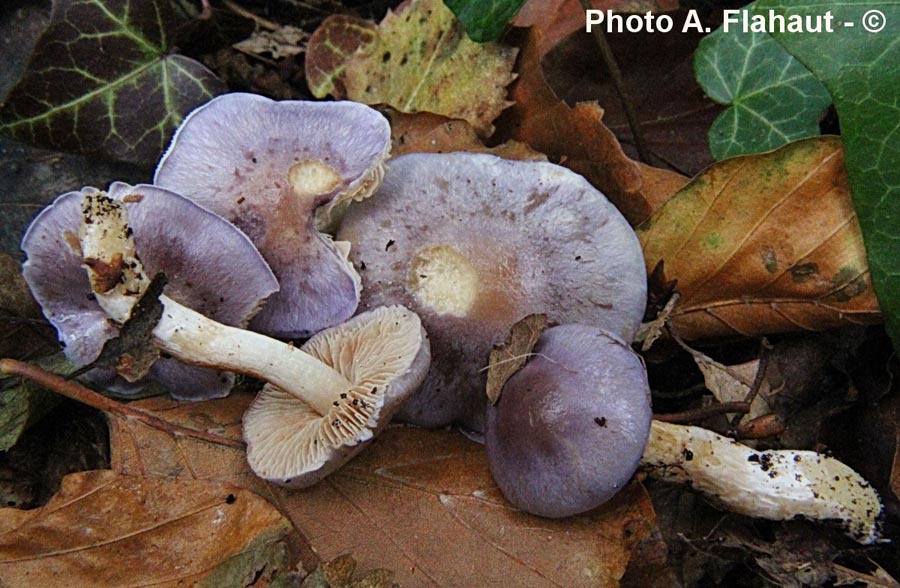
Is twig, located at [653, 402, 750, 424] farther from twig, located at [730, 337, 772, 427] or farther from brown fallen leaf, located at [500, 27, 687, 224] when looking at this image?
brown fallen leaf, located at [500, 27, 687, 224]

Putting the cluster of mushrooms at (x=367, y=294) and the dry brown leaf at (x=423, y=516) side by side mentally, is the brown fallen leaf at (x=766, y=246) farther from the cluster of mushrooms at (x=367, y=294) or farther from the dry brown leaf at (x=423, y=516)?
the dry brown leaf at (x=423, y=516)

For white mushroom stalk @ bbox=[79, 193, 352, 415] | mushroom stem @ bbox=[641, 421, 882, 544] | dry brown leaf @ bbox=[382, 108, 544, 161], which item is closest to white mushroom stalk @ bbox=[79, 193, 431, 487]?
white mushroom stalk @ bbox=[79, 193, 352, 415]

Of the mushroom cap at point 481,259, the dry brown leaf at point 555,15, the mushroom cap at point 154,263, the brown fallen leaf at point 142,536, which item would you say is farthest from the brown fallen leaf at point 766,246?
the brown fallen leaf at point 142,536

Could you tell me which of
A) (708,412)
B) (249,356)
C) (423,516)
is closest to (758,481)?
(708,412)

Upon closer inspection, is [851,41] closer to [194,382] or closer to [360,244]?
[360,244]

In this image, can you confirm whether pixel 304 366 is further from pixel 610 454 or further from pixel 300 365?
pixel 610 454

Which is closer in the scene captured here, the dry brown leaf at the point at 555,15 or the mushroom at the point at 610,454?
the mushroom at the point at 610,454
